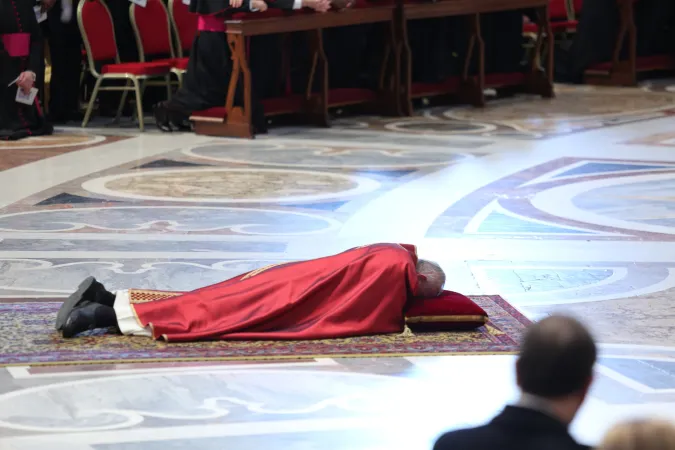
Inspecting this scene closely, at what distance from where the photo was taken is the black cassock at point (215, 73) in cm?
954

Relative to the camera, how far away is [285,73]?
10.3 meters

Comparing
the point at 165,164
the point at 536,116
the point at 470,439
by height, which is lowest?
the point at 536,116

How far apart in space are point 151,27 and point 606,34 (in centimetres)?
542

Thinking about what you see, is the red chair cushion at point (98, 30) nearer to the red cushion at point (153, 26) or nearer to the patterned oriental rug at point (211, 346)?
the red cushion at point (153, 26)

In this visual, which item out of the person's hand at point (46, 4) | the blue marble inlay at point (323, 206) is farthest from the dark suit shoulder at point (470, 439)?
the person's hand at point (46, 4)

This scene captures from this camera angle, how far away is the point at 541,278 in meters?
5.25

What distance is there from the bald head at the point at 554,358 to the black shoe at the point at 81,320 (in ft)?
8.39

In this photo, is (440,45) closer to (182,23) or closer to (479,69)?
(479,69)

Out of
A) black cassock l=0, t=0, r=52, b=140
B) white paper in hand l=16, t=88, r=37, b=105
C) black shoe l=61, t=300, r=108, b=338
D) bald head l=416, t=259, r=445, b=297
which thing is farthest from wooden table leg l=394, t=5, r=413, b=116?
black shoe l=61, t=300, r=108, b=338

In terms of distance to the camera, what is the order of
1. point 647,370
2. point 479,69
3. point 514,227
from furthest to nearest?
point 479,69 < point 514,227 < point 647,370

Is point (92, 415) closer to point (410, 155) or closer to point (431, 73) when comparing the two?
point (410, 155)

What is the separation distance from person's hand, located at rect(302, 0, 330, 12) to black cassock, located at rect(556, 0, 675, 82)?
15.1 ft

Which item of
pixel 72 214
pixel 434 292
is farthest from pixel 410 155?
pixel 434 292

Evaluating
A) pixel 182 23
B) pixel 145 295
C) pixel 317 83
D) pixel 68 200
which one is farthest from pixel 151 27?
pixel 145 295
